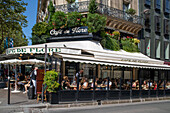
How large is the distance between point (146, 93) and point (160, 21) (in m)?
15.0

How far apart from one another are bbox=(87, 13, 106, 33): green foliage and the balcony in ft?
3.60

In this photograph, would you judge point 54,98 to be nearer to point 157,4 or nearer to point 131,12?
point 131,12

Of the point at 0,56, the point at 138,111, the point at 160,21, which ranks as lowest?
the point at 138,111

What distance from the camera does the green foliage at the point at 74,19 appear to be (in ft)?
55.7

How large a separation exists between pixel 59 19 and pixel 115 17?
5.30 metres

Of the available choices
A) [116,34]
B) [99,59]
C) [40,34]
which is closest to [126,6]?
[116,34]

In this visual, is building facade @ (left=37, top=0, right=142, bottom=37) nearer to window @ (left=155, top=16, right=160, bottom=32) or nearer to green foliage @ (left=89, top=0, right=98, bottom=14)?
green foliage @ (left=89, top=0, right=98, bottom=14)

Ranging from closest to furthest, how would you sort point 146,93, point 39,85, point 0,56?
point 39,85, point 146,93, point 0,56

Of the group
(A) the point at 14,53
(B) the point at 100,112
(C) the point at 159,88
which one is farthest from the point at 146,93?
(A) the point at 14,53

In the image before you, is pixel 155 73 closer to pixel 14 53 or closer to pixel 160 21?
pixel 160 21

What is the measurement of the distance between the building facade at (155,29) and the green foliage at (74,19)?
8980mm

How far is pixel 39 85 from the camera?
33.0ft

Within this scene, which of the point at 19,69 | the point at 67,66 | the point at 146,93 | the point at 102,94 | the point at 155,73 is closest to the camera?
the point at 102,94

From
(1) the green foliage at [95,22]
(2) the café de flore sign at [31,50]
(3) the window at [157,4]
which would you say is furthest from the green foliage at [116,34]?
(3) the window at [157,4]
